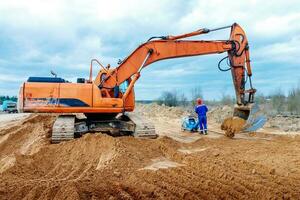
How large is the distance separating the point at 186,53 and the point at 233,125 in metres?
2.92

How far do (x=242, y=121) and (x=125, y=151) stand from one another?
5489 mm

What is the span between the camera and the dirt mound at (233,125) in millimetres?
13153

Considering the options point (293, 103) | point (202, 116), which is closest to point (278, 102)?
point (293, 103)

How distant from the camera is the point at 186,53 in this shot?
42.4 feet

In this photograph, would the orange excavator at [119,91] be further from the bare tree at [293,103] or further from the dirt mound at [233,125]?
the bare tree at [293,103]

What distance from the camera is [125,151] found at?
29.5ft

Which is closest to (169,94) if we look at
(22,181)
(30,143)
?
(30,143)

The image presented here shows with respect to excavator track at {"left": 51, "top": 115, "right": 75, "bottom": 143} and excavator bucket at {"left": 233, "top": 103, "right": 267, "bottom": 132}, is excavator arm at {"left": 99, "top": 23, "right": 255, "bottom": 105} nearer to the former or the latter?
excavator bucket at {"left": 233, "top": 103, "right": 267, "bottom": 132}

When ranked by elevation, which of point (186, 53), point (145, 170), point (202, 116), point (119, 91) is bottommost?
point (145, 170)

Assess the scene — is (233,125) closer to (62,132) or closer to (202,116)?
(202,116)

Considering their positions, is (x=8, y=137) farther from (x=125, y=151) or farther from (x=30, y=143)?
(x=125, y=151)

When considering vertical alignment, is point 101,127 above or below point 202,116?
below

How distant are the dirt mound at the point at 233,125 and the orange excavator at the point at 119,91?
18 centimetres

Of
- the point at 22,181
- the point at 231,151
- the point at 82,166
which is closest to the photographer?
the point at 22,181
